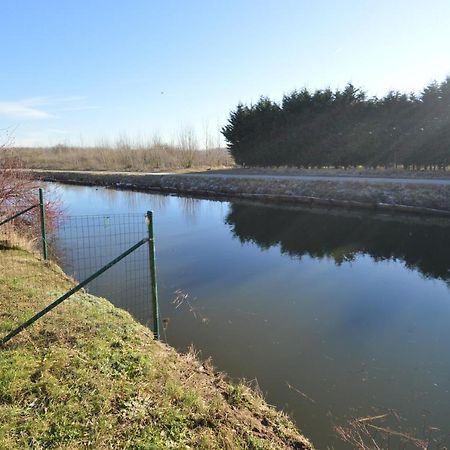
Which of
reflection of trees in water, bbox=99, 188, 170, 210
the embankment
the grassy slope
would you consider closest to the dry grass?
the embankment

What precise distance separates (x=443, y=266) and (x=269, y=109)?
23.1m

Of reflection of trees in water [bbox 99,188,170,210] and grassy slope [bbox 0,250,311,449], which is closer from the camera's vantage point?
grassy slope [bbox 0,250,311,449]

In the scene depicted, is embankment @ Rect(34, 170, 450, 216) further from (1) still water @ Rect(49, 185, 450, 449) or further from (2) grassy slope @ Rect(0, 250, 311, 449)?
(2) grassy slope @ Rect(0, 250, 311, 449)

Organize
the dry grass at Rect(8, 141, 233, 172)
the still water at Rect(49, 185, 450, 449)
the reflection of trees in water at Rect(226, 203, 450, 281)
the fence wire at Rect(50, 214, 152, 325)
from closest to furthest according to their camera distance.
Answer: the still water at Rect(49, 185, 450, 449) → the fence wire at Rect(50, 214, 152, 325) → the reflection of trees in water at Rect(226, 203, 450, 281) → the dry grass at Rect(8, 141, 233, 172)

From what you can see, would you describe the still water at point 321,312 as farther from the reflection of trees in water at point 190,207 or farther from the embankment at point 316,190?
the reflection of trees in water at point 190,207

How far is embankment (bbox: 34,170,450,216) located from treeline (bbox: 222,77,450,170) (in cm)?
478

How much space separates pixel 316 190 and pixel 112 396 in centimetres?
1763

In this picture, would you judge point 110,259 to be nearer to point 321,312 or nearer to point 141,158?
point 321,312

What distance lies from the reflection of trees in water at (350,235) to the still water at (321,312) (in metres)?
0.06

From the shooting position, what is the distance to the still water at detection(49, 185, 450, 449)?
4816 millimetres

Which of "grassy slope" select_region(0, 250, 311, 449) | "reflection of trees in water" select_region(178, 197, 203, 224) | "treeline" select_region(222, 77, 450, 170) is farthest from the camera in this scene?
"treeline" select_region(222, 77, 450, 170)

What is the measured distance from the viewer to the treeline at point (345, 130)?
21.6 meters

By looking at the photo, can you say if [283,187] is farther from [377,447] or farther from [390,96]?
[377,447]

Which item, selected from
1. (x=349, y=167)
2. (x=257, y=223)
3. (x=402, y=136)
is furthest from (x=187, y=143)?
(x=257, y=223)
